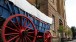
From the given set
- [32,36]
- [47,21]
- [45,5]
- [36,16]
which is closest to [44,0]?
[45,5]

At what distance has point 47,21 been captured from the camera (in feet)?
45.3

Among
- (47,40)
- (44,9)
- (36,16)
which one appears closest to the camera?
(36,16)

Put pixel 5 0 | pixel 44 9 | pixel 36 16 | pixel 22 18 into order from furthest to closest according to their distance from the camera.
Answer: pixel 44 9
pixel 36 16
pixel 22 18
pixel 5 0

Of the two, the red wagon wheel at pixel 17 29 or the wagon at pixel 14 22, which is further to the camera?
the red wagon wheel at pixel 17 29

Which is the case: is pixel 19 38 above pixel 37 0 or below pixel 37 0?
below

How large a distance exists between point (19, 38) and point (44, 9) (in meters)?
14.0

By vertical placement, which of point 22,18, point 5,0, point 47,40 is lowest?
point 47,40

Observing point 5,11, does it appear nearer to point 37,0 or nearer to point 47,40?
point 47,40

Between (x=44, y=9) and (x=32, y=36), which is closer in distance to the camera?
(x=32, y=36)

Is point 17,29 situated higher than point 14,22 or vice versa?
point 14,22

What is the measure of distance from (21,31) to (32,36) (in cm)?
94

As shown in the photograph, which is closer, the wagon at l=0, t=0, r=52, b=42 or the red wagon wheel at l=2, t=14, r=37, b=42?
the wagon at l=0, t=0, r=52, b=42

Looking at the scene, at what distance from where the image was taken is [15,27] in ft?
25.3

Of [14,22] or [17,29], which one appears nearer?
[17,29]
